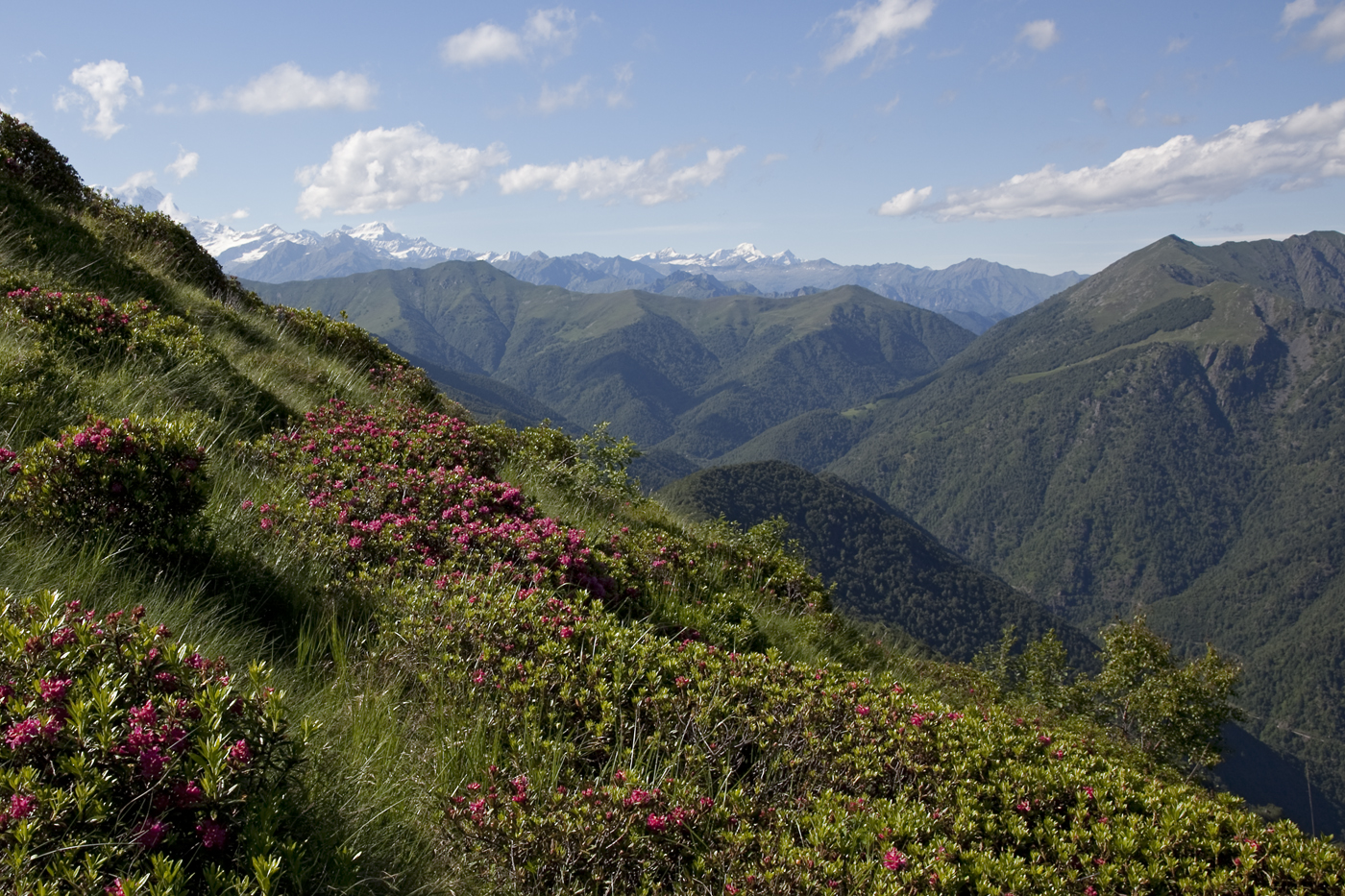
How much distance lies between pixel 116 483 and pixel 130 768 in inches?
122

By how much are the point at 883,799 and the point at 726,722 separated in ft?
3.46

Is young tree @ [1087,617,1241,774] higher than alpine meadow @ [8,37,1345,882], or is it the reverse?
alpine meadow @ [8,37,1345,882]

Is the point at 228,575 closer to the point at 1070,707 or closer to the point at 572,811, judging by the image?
the point at 572,811

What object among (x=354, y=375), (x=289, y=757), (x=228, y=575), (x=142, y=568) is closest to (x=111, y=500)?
(x=142, y=568)

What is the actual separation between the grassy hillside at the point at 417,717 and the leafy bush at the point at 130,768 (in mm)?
12

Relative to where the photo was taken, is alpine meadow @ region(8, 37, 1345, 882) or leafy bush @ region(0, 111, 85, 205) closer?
alpine meadow @ region(8, 37, 1345, 882)

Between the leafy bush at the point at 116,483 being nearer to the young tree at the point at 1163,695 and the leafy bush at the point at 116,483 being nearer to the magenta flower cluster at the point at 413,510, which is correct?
the magenta flower cluster at the point at 413,510

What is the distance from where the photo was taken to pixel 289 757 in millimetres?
2609

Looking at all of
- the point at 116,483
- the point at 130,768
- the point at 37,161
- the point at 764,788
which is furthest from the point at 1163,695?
the point at 37,161

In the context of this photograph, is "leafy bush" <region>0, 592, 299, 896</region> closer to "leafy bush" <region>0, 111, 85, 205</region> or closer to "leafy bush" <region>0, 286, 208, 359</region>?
"leafy bush" <region>0, 286, 208, 359</region>

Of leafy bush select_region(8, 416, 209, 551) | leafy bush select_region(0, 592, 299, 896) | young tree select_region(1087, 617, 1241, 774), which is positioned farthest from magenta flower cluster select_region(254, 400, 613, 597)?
young tree select_region(1087, 617, 1241, 774)

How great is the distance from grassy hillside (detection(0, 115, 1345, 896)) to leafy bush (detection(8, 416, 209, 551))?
0.6 inches

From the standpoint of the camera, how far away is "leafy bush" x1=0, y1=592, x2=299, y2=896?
1996 millimetres

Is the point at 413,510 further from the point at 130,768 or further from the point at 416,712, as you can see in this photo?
the point at 130,768
